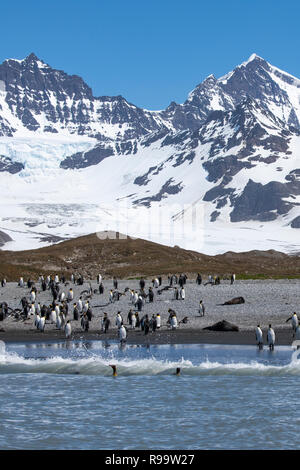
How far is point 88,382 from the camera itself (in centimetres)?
2803

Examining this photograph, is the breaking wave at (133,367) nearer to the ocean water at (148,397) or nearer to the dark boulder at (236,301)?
the ocean water at (148,397)

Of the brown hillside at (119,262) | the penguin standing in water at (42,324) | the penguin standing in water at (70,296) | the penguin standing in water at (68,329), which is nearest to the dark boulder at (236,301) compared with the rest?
the penguin standing in water at (70,296)

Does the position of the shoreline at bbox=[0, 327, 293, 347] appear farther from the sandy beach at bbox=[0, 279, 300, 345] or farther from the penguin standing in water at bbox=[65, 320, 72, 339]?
the penguin standing in water at bbox=[65, 320, 72, 339]

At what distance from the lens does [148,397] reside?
81.0ft

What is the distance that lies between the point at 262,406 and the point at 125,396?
5.10 m

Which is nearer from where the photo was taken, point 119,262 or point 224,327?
point 224,327

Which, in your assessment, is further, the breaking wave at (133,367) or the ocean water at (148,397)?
the breaking wave at (133,367)

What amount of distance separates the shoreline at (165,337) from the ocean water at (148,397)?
6.90 feet

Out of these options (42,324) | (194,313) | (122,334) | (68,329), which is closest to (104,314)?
(42,324)

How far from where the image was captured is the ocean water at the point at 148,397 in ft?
62.4

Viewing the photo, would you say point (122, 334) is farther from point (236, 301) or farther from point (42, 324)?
point (236, 301)

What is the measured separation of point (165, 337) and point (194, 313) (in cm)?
818
